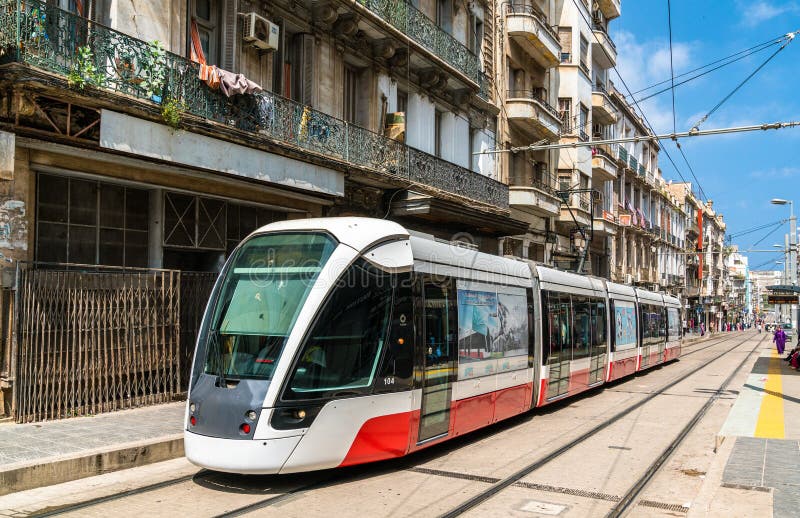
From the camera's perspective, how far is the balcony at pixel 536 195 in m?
25.9

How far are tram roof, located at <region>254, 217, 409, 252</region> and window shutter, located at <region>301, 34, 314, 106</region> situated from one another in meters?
8.54

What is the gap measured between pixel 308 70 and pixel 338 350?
10358mm

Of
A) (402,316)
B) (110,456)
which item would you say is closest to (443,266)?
(402,316)

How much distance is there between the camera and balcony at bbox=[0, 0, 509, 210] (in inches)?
382

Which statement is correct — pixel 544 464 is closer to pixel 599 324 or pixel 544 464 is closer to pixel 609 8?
pixel 599 324

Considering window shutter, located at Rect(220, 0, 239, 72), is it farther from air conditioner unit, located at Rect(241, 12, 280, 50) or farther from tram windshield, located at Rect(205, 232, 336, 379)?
tram windshield, located at Rect(205, 232, 336, 379)

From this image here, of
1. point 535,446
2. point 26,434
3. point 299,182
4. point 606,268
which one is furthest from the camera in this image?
point 606,268

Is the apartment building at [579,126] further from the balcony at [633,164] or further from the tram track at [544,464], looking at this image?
the tram track at [544,464]

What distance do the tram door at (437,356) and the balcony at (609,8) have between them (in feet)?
116

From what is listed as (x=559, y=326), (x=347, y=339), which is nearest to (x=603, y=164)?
(x=559, y=326)

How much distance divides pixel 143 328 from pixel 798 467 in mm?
9169

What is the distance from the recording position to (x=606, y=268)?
40125mm

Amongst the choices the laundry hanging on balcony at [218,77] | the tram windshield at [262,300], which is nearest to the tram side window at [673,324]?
the laundry hanging on balcony at [218,77]

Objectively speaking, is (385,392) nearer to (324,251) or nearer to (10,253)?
(324,251)
